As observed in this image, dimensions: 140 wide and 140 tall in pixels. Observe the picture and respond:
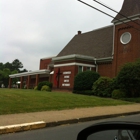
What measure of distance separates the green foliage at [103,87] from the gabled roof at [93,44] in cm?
575

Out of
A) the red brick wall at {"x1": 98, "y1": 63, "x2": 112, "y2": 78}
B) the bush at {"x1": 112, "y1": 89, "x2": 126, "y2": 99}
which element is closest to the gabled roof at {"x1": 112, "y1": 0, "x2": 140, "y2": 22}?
the red brick wall at {"x1": 98, "y1": 63, "x2": 112, "y2": 78}

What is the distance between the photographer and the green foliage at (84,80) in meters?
25.3

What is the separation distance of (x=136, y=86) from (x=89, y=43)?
625 inches

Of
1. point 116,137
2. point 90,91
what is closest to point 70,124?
point 116,137

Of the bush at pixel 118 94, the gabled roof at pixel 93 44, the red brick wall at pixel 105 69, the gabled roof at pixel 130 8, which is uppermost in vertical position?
the gabled roof at pixel 130 8

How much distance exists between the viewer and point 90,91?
80.1ft

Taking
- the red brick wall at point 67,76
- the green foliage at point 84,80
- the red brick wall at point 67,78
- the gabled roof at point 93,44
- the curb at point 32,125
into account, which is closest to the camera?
the curb at point 32,125

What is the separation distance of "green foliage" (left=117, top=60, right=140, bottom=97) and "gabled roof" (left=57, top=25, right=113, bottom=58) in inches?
313

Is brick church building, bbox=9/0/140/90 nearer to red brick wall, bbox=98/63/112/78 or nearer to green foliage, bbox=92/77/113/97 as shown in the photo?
red brick wall, bbox=98/63/112/78

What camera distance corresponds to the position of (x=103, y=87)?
23.2 metres

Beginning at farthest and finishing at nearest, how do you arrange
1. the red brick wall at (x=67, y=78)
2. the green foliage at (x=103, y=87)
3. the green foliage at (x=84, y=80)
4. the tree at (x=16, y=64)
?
1. the tree at (x=16, y=64)
2. the red brick wall at (x=67, y=78)
3. the green foliage at (x=84, y=80)
4. the green foliage at (x=103, y=87)

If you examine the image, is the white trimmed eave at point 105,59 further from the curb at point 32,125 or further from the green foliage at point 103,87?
the curb at point 32,125

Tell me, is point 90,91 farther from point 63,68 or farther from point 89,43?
point 89,43

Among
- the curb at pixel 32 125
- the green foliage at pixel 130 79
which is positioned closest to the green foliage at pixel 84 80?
the green foliage at pixel 130 79
